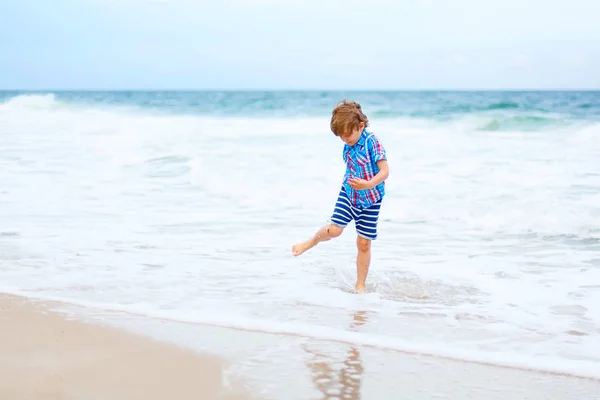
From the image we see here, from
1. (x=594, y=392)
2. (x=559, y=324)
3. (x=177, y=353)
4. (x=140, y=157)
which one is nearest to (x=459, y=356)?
(x=594, y=392)

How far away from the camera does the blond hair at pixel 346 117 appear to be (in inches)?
A: 176

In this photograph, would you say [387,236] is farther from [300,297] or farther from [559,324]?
[559,324]

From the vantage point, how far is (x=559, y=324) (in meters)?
4.18

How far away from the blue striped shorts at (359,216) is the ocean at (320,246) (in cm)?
44

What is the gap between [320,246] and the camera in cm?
635

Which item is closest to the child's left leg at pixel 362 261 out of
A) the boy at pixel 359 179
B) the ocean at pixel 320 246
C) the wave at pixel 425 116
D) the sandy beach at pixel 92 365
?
the boy at pixel 359 179

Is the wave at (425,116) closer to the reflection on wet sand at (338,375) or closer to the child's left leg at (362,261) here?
the child's left leg at (362,261)

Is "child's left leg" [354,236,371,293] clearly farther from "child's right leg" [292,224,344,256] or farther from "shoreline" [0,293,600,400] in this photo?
"shoreline" [0,293,600,400]

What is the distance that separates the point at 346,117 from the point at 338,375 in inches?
71.5

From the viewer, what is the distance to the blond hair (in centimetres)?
448

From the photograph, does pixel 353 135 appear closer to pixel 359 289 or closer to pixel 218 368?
pixel 359 289

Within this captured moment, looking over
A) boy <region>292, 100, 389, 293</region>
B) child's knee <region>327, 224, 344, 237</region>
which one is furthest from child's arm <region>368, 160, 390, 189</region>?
child's knee <region>327, 224, 344, 237</region>

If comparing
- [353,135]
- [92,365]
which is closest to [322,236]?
[353,135]

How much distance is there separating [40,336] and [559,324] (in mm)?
2880
